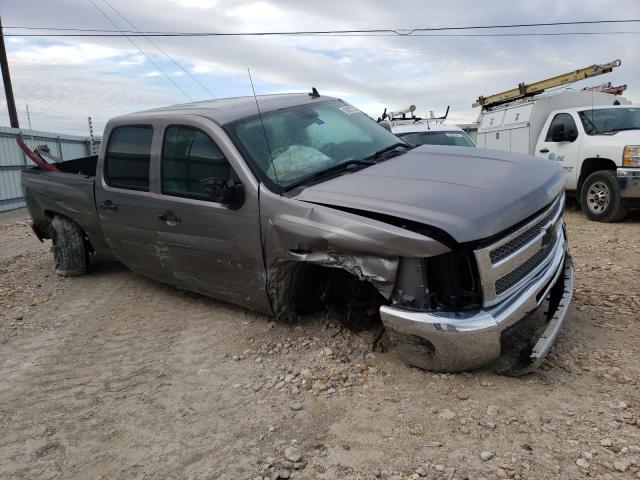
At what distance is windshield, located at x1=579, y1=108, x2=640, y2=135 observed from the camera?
8.37 m

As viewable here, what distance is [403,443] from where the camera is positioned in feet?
8.30

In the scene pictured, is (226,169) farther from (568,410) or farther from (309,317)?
(568,410)

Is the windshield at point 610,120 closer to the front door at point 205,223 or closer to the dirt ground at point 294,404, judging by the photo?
the dirt ground at point 294,404

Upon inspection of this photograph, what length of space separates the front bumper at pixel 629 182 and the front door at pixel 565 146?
3.30 ft

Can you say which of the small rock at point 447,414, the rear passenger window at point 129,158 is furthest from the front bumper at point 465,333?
the rear passenger window at point 129,158

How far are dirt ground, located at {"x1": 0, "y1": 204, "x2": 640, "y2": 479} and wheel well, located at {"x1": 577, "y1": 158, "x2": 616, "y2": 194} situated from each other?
173 inches

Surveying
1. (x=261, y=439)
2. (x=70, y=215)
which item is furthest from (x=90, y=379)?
(x=70, y=215)

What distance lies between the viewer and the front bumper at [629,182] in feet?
24.6

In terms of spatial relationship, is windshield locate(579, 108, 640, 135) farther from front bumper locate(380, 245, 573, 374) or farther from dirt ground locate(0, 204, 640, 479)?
front bumper locate(380, 245, 573, 374)

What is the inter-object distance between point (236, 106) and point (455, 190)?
79.8 inches

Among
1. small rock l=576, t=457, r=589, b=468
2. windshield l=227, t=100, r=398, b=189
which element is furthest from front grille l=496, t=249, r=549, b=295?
windshield l=227, t=100, r=398, b=189

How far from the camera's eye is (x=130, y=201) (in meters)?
4.51

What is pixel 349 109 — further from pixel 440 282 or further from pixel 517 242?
pixel 440 282

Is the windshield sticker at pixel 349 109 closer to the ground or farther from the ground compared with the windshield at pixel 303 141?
farther from the ground
